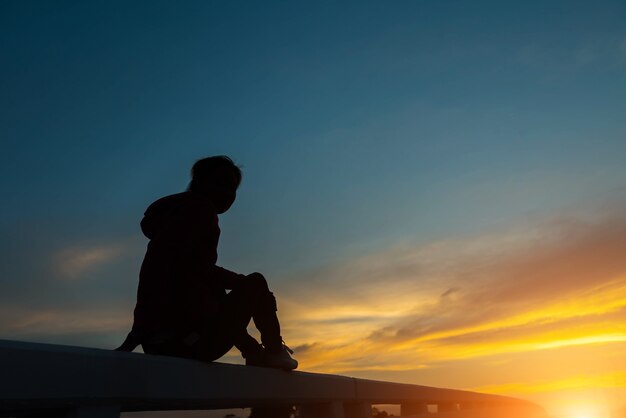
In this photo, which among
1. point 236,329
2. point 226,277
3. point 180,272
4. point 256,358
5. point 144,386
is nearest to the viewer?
point 144,386

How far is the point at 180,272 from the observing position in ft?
11.4

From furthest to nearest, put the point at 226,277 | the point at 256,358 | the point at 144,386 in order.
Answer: the point at 226,277 < the point at 256,358 < the point at 144,386

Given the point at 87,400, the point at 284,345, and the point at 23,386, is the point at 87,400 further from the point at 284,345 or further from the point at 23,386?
the point at 284,345

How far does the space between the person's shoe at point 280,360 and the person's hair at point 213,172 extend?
1064mm

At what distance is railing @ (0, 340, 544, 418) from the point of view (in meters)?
2.17

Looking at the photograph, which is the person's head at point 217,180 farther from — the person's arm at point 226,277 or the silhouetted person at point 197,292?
the person's arm at point 226,277

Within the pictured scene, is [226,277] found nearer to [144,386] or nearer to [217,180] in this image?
[217,180]

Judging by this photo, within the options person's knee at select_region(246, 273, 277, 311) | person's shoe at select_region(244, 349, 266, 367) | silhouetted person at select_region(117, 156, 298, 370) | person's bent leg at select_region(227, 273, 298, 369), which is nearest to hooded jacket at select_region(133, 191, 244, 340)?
silhouetted person at select_region(117, 156, 298, 370)

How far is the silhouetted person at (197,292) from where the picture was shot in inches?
135

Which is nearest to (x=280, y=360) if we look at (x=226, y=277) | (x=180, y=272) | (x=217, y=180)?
(x=226, y=277)

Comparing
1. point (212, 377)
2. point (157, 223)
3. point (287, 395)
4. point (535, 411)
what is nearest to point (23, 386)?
point (212, 377)

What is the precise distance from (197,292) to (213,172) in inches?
31.6

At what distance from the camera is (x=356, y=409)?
188 inches

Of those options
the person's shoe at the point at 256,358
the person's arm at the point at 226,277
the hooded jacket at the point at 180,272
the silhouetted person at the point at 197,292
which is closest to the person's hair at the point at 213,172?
the silhouetted person at the point at 197,292
